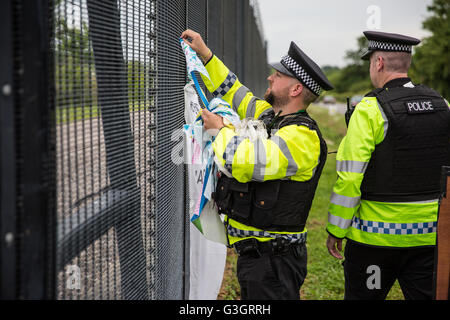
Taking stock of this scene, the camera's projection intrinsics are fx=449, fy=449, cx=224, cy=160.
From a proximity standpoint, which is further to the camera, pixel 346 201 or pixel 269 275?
pixel 346 201

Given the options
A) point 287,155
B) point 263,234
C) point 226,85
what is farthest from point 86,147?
point 226,85

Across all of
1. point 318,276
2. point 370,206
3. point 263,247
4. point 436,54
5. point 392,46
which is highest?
point 436,54

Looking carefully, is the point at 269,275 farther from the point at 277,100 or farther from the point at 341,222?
the point at 277,100

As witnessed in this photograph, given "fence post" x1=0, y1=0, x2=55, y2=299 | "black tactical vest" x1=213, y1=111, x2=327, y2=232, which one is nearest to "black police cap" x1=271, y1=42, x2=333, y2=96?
"black tactical vest" x1=213, y1=111, x2=327, y2=232

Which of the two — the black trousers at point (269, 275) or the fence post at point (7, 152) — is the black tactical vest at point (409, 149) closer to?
the black trousers at point (269, 275)

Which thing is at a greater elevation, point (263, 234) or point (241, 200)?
point (241, 200)

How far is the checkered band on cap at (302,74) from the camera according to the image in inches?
106

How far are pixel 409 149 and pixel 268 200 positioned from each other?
1119mm

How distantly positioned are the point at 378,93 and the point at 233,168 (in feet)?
4.25

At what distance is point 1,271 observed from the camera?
1.30 m

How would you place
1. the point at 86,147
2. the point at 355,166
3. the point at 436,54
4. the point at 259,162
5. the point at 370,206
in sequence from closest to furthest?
the point at 86,147
the point at 259,162
the point at 355,166
the point at 370,206
the point at 436,54

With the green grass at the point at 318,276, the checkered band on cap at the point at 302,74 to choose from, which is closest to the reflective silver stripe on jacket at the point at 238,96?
the checkered band on cap at the point at 302,74

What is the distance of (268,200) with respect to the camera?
2.48 metres

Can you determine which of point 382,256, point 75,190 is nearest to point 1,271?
point 75,190
